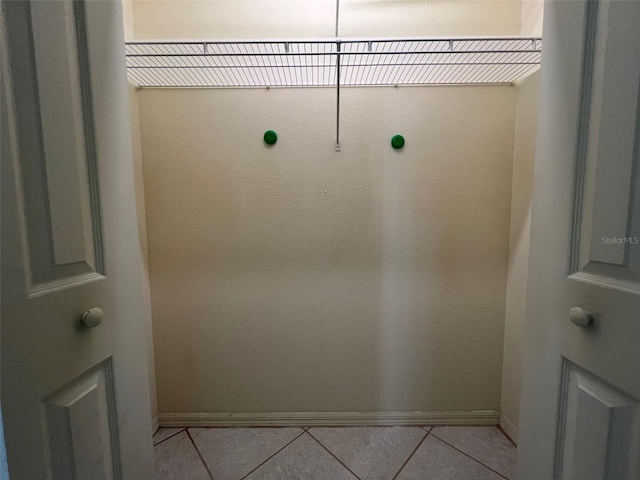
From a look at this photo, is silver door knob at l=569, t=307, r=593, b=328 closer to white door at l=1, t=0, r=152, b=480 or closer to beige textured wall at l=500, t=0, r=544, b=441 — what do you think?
beige textured wall at l=500, t=0, r=544, b=441

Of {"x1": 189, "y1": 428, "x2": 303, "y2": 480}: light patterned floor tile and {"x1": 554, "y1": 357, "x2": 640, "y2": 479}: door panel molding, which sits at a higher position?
{"x1": 554, "y1": 357, "x2": 640, "y2": 479}: door panel molding

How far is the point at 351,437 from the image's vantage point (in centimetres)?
118

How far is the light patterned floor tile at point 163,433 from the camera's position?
1.19m

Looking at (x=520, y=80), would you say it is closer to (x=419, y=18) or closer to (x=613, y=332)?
(x=419, y=18)

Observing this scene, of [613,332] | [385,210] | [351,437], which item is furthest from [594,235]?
[351,437]

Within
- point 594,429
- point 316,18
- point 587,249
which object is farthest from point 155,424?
point 316,18

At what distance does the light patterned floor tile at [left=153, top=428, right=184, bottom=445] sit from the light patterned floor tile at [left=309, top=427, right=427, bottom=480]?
69 centimetres

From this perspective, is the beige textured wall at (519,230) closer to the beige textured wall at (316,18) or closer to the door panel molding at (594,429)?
the beige textured wall at (316,18)

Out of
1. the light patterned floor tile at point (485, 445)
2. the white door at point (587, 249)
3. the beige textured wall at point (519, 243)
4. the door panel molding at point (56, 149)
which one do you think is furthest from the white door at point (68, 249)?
the beige textured wall at point (519, 243)

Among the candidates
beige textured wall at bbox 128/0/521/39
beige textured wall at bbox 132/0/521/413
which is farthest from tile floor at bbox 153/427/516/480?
beige textured wall at bbox 128/0/521/39

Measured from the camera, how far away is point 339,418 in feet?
4.10

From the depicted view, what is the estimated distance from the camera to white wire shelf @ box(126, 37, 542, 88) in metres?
1.03

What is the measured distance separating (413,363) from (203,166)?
142 cm

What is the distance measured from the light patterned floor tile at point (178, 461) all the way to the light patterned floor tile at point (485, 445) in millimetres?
1104
